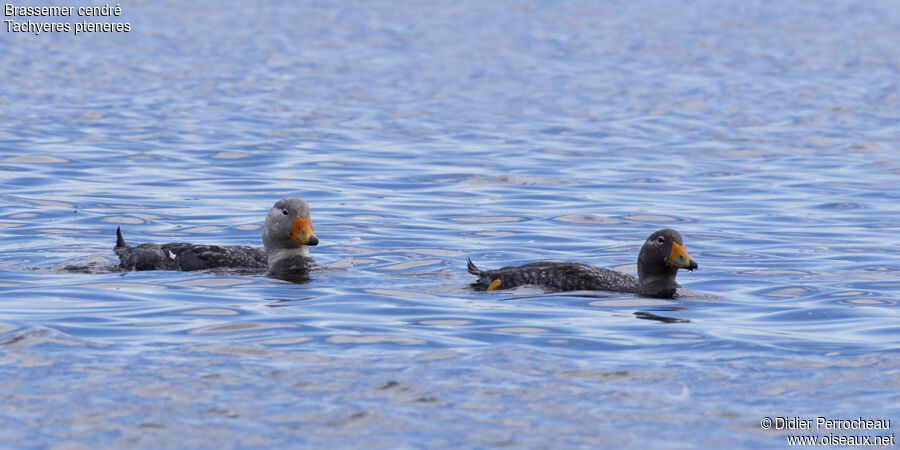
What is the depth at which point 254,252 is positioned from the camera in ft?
50.0

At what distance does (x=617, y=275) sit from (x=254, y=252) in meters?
4.24

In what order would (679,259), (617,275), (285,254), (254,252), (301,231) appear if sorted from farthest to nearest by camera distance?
(254,252)
(285,254)
(301,231)
(617,275)
(679,259)

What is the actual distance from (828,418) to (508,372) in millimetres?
2372

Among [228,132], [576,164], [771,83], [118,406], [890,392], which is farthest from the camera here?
[771,83]

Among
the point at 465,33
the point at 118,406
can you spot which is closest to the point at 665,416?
the point at 118,406

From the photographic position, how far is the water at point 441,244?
30.5ft

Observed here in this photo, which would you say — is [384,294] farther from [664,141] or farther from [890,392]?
[664,141]

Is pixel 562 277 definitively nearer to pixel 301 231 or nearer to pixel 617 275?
pixel 617 275

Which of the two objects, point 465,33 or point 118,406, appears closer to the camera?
point 118,406

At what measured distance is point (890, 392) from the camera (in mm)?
9867

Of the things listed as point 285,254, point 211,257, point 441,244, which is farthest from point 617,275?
point 211,257

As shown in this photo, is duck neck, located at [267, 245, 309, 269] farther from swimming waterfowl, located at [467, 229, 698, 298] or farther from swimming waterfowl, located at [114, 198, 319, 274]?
swimming waterfowl, located at [467, 229, 698, 298]

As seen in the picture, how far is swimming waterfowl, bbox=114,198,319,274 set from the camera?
47.3 feet

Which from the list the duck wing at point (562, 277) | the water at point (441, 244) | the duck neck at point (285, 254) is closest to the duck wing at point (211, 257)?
the duck neck at point (285, 254)
